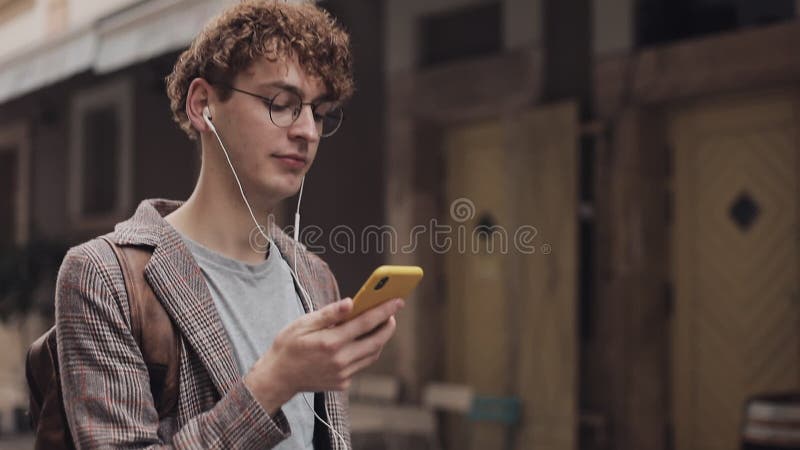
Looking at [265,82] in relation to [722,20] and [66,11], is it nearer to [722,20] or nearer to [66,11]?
[722,20]

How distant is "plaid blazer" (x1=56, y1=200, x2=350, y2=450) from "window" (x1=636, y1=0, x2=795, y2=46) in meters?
4.90

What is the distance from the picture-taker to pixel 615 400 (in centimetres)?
632

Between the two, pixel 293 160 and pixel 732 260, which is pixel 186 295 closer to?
pixel 293 160

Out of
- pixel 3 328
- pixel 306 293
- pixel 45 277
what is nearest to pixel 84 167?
pixel 45 277

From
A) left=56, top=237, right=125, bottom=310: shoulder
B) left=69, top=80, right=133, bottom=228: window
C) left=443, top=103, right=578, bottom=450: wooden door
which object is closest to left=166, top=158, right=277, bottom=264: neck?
left=56, top=237, right=125, bottom=310: shoulder

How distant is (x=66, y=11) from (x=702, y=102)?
7.71 meters

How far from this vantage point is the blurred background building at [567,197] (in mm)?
5875

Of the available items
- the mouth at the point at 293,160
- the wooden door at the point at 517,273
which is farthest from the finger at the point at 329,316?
the wooden door at the point at 517,273

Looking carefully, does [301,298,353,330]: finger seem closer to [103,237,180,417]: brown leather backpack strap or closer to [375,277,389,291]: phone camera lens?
[375,277,389,291]: phone camera lens

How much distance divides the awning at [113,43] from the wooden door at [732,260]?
10.4 ft

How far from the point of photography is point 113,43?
22.4ft

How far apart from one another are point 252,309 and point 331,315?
14.6 inches

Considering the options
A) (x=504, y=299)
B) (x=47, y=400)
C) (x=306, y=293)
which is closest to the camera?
(x=47, y=400)

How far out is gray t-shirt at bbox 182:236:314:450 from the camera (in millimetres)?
1566
